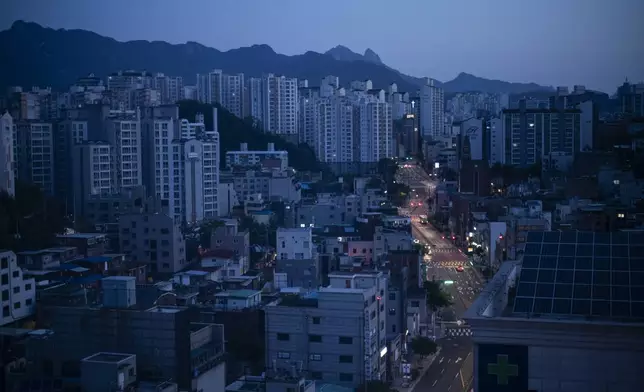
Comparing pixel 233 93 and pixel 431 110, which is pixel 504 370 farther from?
pixel 431 110

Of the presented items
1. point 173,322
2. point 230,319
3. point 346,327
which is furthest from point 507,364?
point 230,319

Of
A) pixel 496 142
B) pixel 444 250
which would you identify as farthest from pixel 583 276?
pixel 496 142

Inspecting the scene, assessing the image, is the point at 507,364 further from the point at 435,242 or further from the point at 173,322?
the point at 435,242

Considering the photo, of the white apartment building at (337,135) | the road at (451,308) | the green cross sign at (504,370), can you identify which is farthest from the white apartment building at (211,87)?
the green cross sign at (504,370)

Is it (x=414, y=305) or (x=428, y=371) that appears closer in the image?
(x=428, y=371)

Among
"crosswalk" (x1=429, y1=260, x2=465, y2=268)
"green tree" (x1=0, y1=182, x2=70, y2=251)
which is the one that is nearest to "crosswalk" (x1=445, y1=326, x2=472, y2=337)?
"crosswalk" (x1=429, y1=260, x2=465, y2=268)

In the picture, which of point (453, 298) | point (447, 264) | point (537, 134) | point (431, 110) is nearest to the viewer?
point (453, 298)

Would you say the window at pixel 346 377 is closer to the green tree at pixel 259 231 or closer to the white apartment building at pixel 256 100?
the green tree at pixel 259 231
